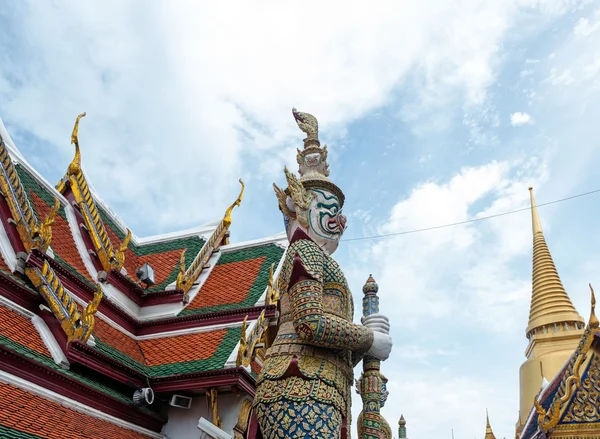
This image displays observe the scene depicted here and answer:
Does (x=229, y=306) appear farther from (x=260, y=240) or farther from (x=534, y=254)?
(x=534, y=254)

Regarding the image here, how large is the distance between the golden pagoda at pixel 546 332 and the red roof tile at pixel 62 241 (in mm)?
13889

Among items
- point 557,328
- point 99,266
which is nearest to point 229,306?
point 99,266

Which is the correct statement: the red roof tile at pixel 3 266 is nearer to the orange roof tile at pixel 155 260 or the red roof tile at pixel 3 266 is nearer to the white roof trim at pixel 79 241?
the white roof trim at pixel 79 241

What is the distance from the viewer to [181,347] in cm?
726

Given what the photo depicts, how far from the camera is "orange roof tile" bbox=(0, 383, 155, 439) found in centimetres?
431

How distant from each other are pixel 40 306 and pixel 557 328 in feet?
52.2

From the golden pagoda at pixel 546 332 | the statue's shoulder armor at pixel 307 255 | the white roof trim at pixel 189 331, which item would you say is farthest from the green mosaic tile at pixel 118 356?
the golden pagoda at pixel 546 332

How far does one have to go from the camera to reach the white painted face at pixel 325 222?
4395 millimetres

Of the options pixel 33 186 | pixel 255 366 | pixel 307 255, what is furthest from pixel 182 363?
pixel 307 255

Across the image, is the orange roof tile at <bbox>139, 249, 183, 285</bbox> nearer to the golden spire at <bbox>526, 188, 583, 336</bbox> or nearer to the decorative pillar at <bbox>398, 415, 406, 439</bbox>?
the decorative pillar at <bbox>398, 415, 406, 439</bbox>

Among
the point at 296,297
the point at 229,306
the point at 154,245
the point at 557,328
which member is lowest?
the point at 296,297

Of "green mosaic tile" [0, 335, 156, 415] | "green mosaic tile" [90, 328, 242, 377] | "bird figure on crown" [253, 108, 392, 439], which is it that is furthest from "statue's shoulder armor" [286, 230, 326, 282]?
"green mosaic tile" [90, 328, 242, 377]

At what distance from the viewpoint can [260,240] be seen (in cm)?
934

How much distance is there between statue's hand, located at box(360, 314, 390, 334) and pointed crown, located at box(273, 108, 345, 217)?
100 cm
